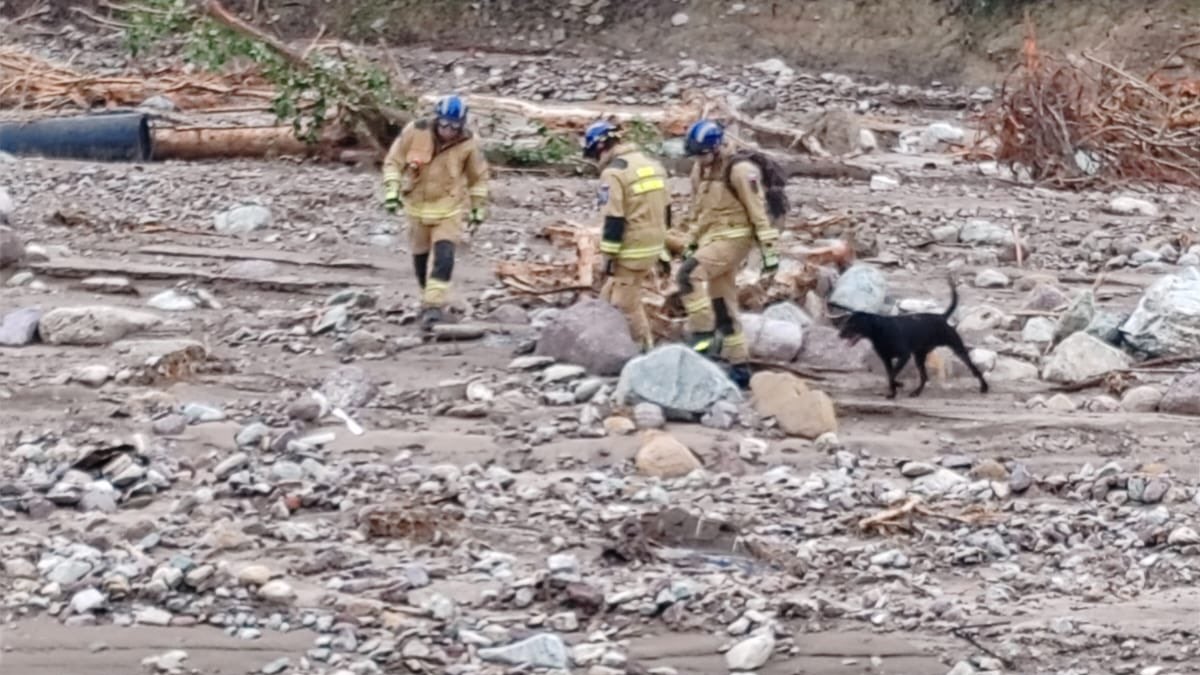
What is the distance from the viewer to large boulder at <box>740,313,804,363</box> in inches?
396

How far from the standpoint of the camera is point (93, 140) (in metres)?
15.3

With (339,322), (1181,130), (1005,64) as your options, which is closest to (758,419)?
(339,322)

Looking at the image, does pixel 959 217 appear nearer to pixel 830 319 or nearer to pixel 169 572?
pixel 830 319

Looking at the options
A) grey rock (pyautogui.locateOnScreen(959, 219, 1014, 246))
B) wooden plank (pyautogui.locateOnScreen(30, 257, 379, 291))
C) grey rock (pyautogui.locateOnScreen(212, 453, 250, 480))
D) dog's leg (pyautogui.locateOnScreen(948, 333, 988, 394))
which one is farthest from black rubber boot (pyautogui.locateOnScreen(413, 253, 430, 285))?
grey rock (pyautogui.locateOnScreen(959, 219, 1014, 246))

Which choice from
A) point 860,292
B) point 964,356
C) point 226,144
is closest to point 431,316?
point 860,292

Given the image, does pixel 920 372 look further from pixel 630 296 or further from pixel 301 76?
pixel 301 76

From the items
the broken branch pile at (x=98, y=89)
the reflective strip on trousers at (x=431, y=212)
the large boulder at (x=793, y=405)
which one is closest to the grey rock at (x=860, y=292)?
the large boulder at (x=793, y=405)

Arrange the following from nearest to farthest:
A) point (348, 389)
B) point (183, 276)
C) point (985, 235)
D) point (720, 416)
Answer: point (720, 416) → point (348, 389) → point (183, 276) → point (985, 235)

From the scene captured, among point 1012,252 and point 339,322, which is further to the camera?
point 1012,252

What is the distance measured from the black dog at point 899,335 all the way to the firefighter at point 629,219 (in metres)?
1.02

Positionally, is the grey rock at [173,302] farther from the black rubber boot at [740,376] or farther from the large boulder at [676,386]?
the black rubber boot at [740,376]

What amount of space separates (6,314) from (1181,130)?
9741 millimetres

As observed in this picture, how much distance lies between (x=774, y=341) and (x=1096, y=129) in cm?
662

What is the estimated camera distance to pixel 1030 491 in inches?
325
